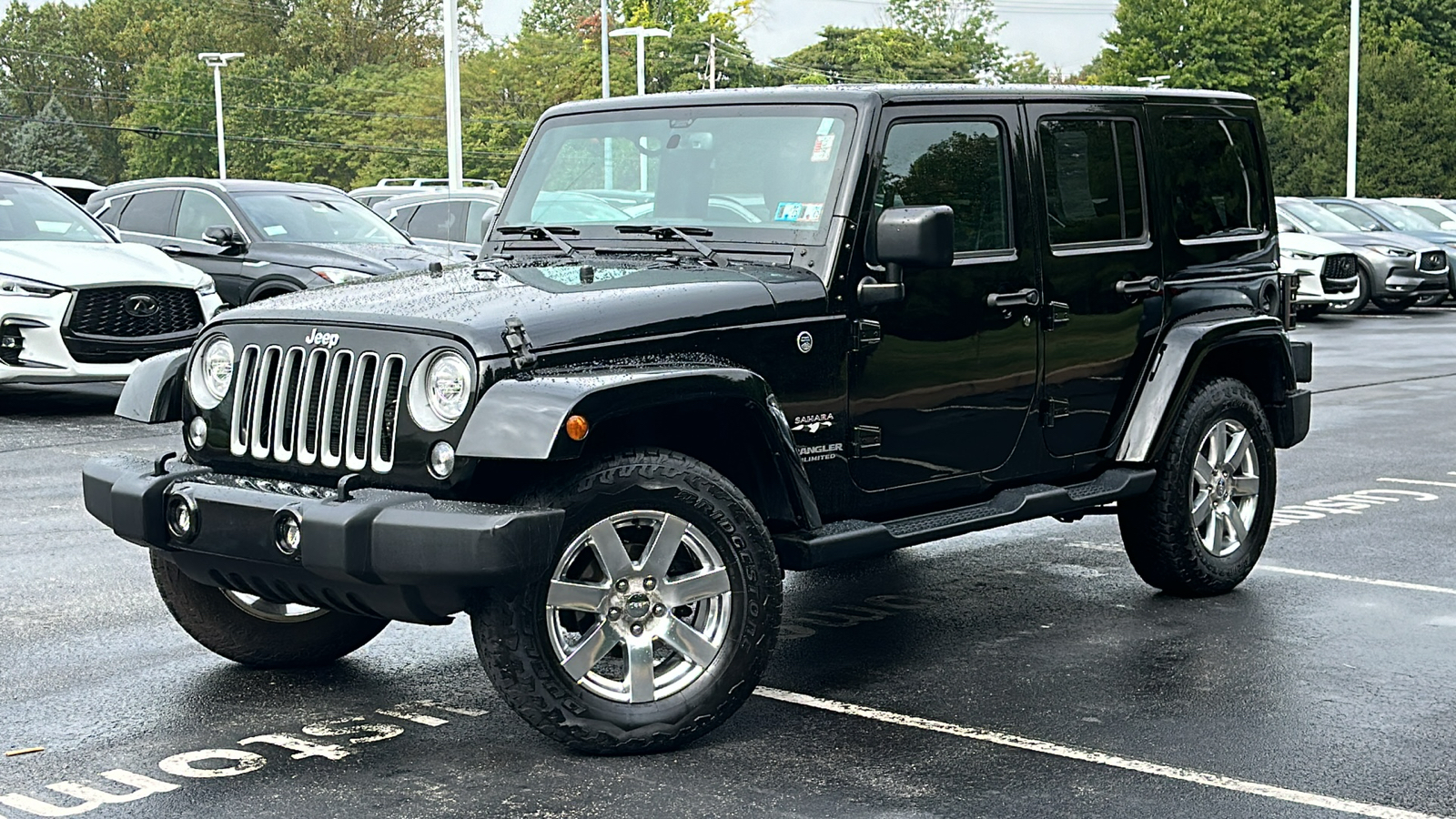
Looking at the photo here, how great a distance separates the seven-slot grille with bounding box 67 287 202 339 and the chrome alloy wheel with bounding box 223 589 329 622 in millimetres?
8013

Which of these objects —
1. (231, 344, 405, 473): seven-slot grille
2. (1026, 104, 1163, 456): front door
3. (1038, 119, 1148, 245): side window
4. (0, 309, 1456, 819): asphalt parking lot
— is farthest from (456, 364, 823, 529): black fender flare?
(1038, 119, 1148, 245): side window

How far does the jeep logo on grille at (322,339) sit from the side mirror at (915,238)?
1669 millimetres

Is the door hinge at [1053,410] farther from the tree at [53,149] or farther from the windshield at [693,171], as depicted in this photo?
the tree at [53,149]

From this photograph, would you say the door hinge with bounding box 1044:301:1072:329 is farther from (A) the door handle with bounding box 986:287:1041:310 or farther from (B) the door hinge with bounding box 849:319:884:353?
(B) the door hinge with bounding box 849:319:884:353

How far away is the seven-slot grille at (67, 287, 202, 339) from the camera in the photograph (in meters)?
13.5

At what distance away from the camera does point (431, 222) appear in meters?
20.6

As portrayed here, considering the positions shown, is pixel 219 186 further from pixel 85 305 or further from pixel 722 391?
pixel 722 391

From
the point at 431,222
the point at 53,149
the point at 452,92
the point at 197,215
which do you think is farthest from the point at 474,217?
the point at 53,149

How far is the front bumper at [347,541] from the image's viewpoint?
479 cm

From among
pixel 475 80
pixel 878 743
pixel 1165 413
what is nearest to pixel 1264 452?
pixel 1165 413

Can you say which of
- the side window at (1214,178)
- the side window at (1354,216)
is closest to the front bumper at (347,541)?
the side window at (1214,178)

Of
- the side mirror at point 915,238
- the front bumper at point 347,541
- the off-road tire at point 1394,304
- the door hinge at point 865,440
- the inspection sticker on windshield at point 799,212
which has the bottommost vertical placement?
the off-road tire at point 1394,304

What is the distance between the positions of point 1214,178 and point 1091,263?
1.04 metres

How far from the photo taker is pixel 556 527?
4.89 meters
